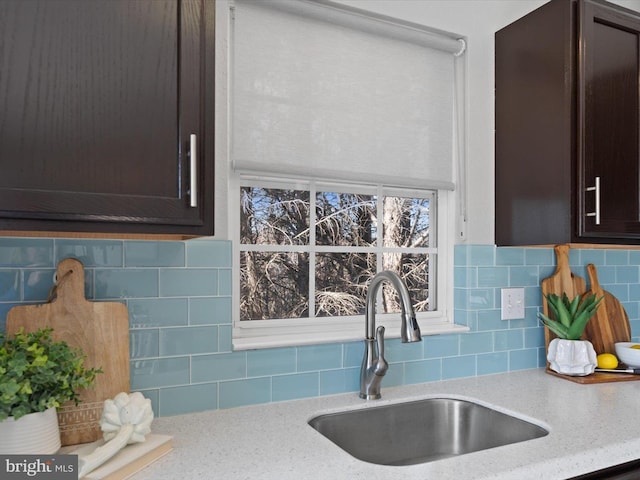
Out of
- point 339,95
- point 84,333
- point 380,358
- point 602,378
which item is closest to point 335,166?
point 339,95

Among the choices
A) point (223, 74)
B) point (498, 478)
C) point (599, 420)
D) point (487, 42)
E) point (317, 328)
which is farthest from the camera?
point (487, 42)

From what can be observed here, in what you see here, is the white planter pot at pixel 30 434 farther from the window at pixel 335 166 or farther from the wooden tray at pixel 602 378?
A: the wooden tray at pixel 602 378

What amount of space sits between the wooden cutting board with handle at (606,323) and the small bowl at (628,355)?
0.07 m

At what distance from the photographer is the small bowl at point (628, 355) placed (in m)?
1.95

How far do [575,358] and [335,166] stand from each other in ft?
3.72

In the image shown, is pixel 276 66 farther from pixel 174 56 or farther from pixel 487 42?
pixel 487 42

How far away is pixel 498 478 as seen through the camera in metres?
1.08

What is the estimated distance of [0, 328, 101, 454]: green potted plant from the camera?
97cm

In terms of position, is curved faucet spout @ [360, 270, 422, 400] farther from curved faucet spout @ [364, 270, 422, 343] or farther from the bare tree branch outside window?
the bare tree branch outside window

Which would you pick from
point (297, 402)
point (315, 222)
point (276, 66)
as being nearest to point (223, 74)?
point (276, 66)

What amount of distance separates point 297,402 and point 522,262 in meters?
1.09

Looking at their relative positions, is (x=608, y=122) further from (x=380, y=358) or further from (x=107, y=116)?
(x=107, y=116)

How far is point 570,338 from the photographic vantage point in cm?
191

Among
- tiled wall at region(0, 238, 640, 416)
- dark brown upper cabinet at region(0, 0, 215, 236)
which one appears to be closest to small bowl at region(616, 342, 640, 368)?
tiled wall at region(0, 238, 640, 416)
